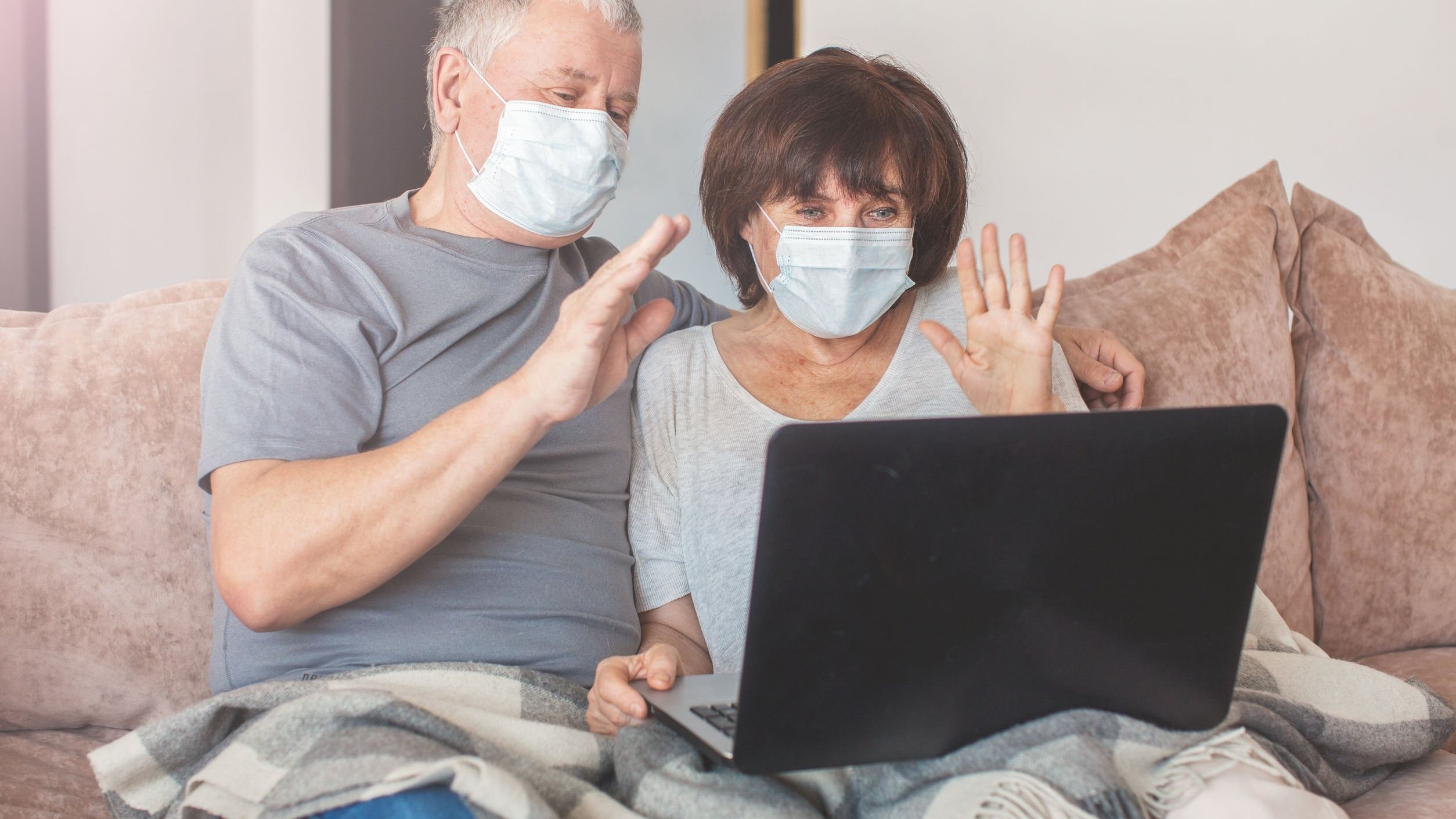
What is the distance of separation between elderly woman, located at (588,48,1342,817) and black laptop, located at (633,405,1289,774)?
1.48 ft

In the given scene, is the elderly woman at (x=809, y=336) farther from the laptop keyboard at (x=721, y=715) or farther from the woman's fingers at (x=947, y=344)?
the laptop keyboard at (x=721, y=715)

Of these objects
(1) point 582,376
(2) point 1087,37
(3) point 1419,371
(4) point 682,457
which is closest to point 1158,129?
(2) point 1087,37

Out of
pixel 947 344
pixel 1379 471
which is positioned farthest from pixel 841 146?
pixel 1379 471

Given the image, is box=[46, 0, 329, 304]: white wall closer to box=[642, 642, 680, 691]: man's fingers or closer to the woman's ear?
the woman's ear

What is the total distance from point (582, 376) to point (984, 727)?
0.42 metres

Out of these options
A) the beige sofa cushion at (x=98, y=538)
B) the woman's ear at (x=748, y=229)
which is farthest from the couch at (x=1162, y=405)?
the woman's ear at (x=748, y=229)

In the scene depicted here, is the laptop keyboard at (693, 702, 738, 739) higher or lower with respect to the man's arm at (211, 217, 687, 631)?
lower

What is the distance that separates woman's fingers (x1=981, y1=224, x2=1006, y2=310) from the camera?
1.21 metres

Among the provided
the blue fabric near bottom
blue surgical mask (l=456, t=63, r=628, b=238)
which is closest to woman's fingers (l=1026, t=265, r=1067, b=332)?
blue surgical mask (l=456, t=63, r=628, b=238)

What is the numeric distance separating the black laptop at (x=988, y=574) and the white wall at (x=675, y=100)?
1.62 metres

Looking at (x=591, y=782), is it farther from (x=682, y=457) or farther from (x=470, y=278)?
(x=470, y=278)

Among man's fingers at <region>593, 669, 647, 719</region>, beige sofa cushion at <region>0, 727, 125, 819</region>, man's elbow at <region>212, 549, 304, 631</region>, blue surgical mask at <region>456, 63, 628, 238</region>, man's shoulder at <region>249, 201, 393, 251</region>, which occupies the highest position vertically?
blue surgical mask at <region>456, 63, 628, 238</region>

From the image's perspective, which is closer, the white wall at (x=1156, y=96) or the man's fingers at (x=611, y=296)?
the man's fingers at (x=611, y=296)

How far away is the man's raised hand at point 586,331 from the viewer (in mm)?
897
